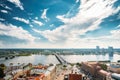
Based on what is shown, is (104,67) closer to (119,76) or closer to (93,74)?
(93,74)

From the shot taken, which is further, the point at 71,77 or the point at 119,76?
the point at 119,76

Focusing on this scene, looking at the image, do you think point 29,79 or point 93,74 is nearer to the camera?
point 29,79

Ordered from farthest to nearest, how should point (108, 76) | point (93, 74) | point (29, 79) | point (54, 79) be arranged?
point (93, 74) < point (54, 79) < point (108, 76) < point (29, 79)

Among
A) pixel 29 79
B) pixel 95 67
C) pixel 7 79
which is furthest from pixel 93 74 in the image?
pixel 29 79

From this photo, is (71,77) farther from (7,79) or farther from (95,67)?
(95,67)

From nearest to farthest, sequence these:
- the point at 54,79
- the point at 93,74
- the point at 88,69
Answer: the point at 54,79, the point at 93,74, the point at 88,69

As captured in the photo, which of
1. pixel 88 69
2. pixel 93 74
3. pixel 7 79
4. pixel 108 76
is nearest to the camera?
pixel 7 79

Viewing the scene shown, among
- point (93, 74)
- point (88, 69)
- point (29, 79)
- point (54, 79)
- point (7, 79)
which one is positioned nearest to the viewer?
point (29, 79)

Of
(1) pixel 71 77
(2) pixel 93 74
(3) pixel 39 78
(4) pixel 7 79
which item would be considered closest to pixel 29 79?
(3) pixel 39 78
